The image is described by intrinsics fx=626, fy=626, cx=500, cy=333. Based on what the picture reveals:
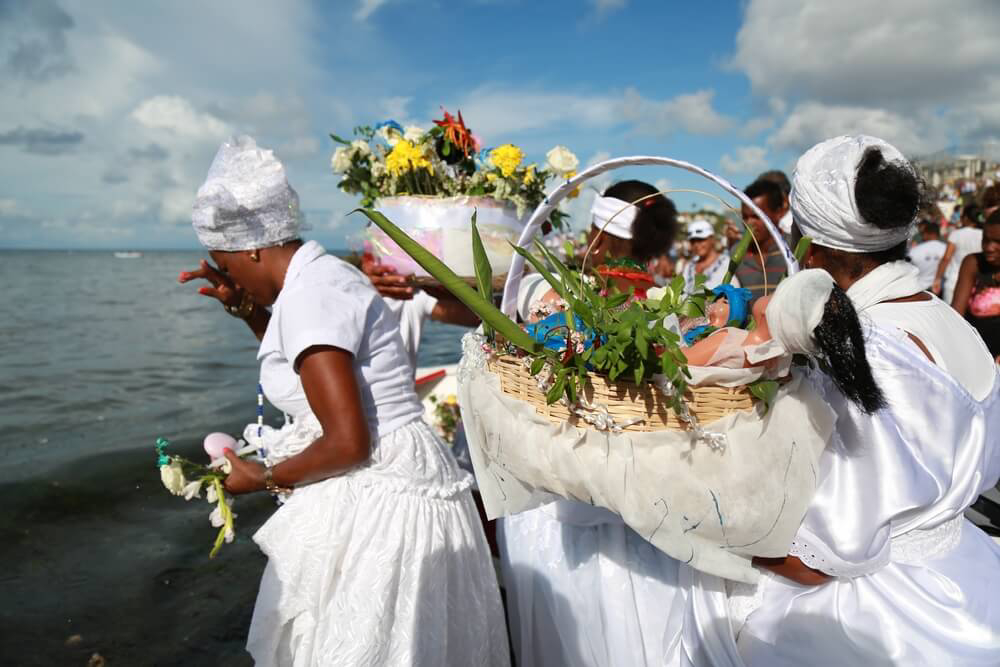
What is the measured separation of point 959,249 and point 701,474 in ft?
22.2

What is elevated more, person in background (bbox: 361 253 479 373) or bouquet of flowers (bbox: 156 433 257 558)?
person in background (bbox: 361 253 479 373)

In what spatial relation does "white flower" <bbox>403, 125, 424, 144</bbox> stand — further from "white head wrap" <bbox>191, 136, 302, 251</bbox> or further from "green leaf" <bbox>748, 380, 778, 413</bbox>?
"green leaf" <bbox>748, 380, 778, 413</bbox>

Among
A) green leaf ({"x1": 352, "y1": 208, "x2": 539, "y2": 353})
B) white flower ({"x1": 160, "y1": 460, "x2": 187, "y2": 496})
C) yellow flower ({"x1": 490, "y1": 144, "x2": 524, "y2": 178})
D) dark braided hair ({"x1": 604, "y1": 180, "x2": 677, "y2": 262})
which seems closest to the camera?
green leaf ({"x1": 352, "y1": 208, "x2": 539, "y2": 353})

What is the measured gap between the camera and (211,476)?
2.25 metres

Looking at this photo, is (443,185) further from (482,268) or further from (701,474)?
(701,474)

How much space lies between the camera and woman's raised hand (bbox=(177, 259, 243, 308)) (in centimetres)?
263

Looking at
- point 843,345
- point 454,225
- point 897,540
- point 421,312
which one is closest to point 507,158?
point 454,225

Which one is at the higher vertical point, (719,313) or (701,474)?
(719,313)

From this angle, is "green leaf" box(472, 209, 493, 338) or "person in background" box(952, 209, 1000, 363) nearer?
"green leaf" box(472, 209, 493, 338)

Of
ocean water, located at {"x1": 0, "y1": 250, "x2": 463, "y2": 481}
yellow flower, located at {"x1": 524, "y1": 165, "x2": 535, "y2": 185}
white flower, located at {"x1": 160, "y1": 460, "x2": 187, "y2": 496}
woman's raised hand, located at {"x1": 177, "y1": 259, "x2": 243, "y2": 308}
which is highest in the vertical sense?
yellow flower, located at {"x1": 524, "y1": 165, "x2": 535, "y2": 185}

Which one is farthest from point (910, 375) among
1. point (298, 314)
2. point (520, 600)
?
point (298, 314)

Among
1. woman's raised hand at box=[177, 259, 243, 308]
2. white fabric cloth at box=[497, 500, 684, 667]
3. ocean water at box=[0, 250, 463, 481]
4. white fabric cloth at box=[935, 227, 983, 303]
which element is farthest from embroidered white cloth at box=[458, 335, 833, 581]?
ocean water at box=[0, 250, 463, 481]

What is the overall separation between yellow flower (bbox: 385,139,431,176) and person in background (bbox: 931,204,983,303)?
579cm

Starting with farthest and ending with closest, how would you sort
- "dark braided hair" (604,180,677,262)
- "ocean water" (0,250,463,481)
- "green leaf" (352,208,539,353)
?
"ocean water" (0,250,463,481) → "dark braided hair" (604,180,677,262) → "green leaf" (352,208,539,353)
